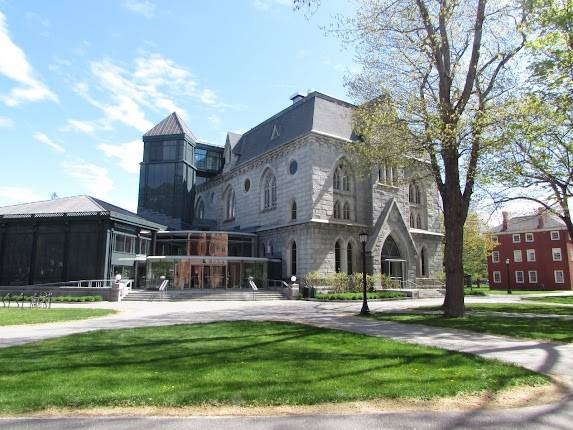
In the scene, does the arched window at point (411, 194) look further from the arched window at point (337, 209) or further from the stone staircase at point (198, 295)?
the stone staircase at point (198, 295)

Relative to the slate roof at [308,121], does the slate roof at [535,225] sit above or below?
below

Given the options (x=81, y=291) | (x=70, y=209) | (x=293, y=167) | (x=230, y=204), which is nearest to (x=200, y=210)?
(x=230, y=204)

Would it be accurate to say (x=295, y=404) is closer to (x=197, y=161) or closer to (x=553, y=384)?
(x=553, y=384)

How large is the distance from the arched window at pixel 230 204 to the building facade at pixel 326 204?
3141 millimetres

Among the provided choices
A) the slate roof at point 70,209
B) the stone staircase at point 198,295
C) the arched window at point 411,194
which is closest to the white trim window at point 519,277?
the arched window at point 411,194

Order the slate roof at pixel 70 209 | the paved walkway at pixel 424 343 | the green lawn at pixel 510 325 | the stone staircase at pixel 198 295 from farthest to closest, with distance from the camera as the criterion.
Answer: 1. the slate roof at pixel 70 209
2. the stone staircase at pixel 198 295
3. the green lawn at pixel 510 325
4. the paved walkway at pixel 424 343

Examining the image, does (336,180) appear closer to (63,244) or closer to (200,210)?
(63,244)

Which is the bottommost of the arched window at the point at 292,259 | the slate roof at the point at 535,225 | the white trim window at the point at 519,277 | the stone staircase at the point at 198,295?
the stone staircase at the point at 198,295

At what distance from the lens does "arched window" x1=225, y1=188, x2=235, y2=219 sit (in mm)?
46125

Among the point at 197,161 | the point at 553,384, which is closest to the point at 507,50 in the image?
the point at 553,384

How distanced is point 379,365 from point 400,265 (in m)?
30.3

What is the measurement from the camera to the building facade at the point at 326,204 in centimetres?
3319

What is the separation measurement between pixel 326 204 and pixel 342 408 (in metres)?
28.2

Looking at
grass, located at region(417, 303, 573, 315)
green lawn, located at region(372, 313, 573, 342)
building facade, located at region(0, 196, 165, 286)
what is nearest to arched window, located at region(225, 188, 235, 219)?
building facade, located at region(0, 196, 165, 286)
